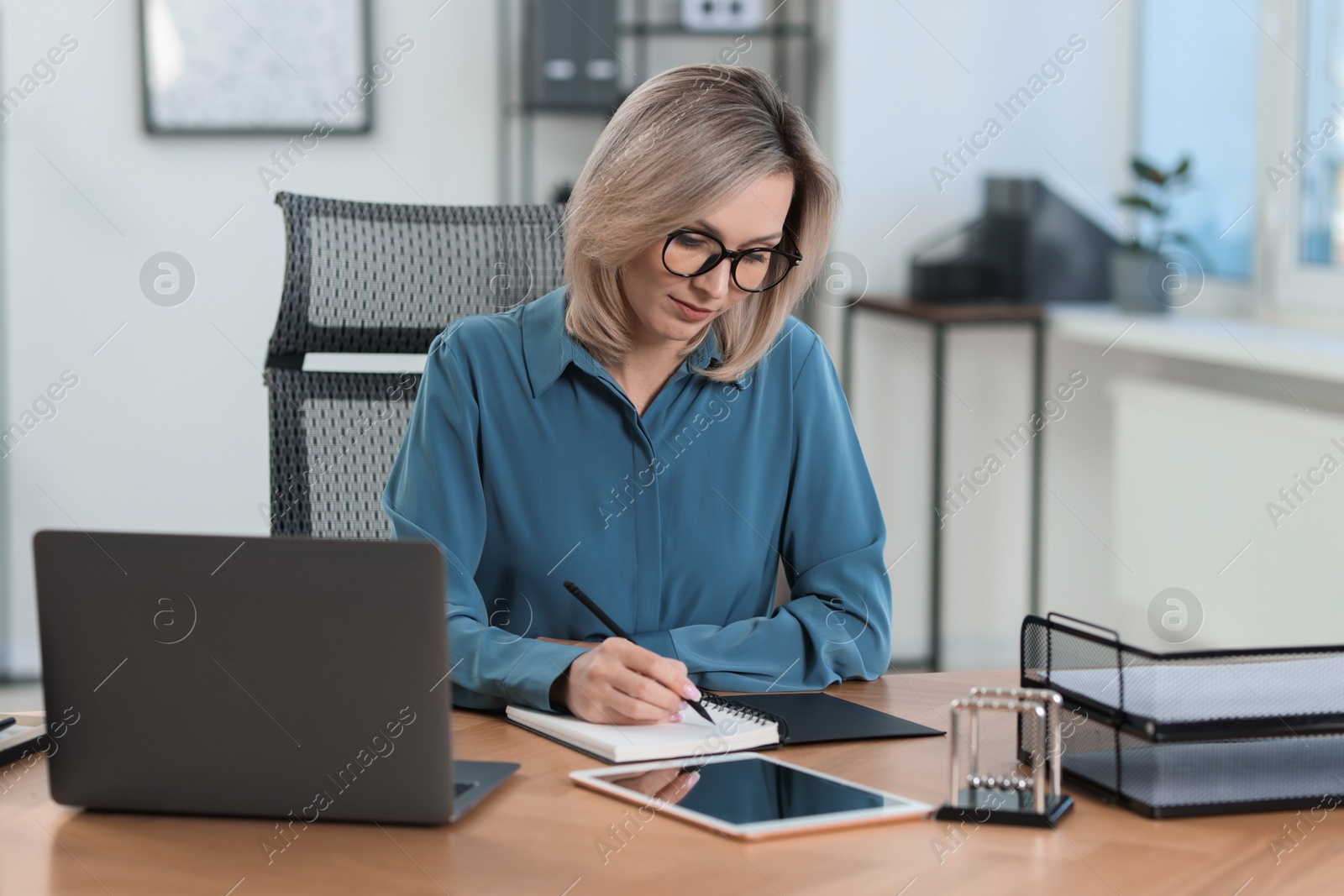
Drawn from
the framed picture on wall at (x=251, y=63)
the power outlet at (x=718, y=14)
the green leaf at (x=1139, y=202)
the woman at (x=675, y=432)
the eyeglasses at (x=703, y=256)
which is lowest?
the woman at (x=675, y=432)

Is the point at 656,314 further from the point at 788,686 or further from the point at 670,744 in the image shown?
the point at 670,744

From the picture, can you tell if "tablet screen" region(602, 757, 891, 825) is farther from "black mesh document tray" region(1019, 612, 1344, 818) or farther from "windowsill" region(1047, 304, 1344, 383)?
"windowsill" region(1047, 304, 1344, 383)

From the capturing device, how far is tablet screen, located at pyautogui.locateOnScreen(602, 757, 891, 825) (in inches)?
36.4

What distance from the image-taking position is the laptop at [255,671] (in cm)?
88

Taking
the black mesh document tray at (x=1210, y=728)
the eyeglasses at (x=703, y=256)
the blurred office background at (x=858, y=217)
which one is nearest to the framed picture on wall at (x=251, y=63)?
the blurred office background at (x=858, y=217)

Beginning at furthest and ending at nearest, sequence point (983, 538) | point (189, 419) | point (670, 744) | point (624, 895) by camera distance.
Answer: point (983, 538) < point (189, 419) < point (670, 744) < point (624, 895)

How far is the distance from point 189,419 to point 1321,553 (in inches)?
102

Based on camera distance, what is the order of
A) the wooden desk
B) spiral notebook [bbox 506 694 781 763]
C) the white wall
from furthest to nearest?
the white wall → spiral notebook [bbox 506 694 781 763] → the wooden desk

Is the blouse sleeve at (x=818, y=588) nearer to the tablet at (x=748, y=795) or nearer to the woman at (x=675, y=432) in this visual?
the woman at (x=675, y=432)

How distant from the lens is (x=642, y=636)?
1.35 meters

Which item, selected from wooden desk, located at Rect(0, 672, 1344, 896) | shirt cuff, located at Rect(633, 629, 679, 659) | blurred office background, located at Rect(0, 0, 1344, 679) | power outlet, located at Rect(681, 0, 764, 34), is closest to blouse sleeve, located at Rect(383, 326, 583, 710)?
shirt cuff, located at Rect(633, 629, 679, 659)

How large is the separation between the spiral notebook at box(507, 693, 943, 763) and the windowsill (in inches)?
65.1

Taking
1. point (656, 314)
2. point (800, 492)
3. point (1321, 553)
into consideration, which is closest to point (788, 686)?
point (800, 492)

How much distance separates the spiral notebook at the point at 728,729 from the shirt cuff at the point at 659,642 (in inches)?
5.1
